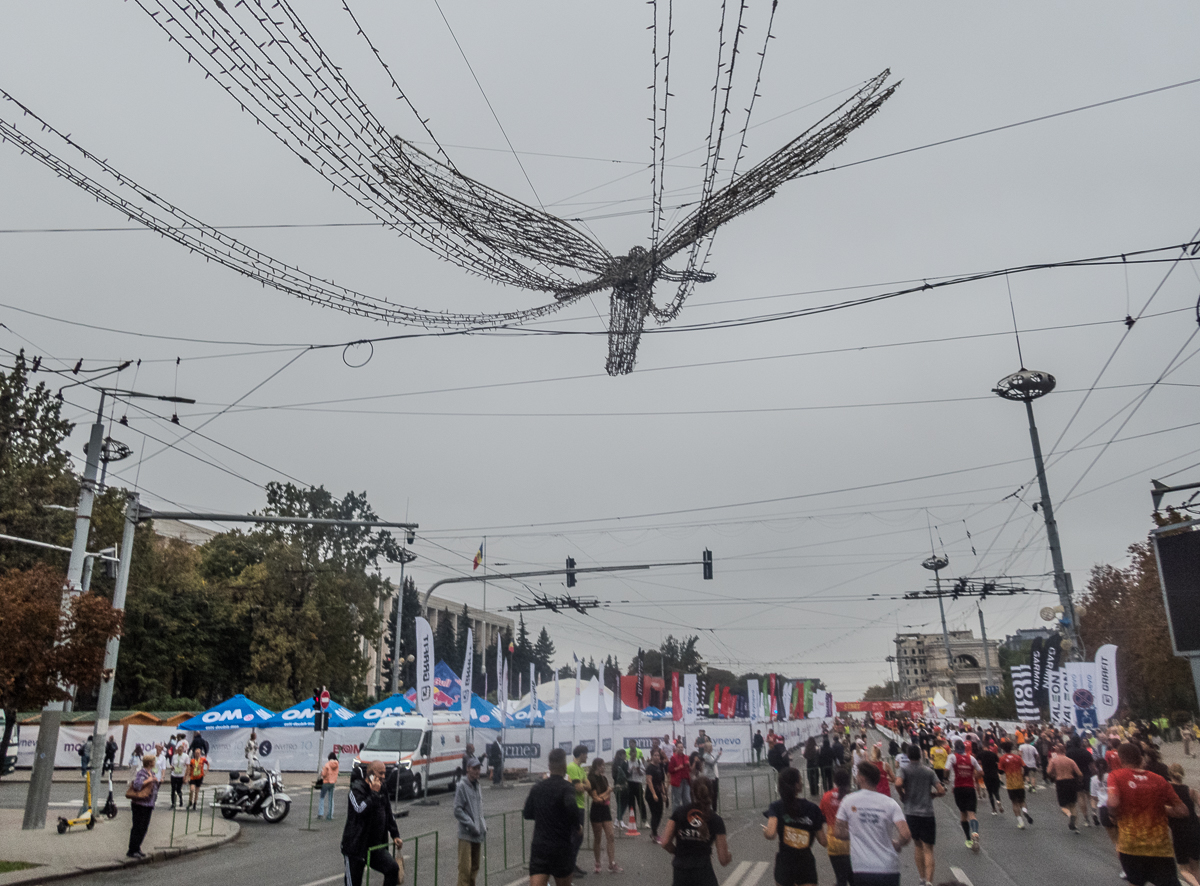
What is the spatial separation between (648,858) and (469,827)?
4836 millimetres

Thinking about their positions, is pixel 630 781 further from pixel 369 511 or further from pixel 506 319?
pixel 369 511

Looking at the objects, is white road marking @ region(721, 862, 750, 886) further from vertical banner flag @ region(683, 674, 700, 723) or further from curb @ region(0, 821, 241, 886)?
vertical banner flag @ region(683, 674, 700, 723)

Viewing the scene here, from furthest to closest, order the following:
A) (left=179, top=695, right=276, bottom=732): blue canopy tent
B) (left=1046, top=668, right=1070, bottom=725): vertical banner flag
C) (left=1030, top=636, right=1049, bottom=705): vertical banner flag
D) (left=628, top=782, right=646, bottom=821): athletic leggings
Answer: (left=179, top=695, right=276, bottom=732): blue canopy tent < (left=1030, top=636, right=1049, bottom=705): vertical banner flag < (left=1046, top=668, right=1070, bottom=725): vertical banner flag < (left=628, top=782, right=646, bottom=821): athletic leggings

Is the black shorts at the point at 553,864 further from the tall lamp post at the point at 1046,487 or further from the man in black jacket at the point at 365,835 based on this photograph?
the tall lamp post at the point at 1046,487

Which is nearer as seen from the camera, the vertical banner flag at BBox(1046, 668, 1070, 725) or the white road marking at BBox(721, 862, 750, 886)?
the white road marking at BBox(721, 862, 750, 886)

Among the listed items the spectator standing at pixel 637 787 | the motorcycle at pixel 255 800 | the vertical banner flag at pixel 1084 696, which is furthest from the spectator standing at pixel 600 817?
the vertical banner flag at pixel 1084 696

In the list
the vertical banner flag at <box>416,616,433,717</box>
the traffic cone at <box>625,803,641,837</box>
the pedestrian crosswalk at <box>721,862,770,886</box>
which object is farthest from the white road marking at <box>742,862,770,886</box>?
the vertical banner flag at <box>416,616,433,717</box>

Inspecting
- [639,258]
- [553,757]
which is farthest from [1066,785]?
[639,258]

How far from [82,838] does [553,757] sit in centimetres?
1165

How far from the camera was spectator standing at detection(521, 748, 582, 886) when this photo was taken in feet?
26.2

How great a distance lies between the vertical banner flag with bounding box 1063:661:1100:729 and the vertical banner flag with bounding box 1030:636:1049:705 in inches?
133

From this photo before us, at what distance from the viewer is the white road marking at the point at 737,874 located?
35.5 ft

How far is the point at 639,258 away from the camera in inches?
316

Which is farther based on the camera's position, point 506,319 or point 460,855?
point 460,855
